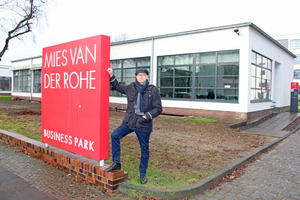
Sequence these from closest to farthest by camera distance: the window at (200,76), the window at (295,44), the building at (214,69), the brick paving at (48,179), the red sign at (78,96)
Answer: the brick paving at (48,179)
the red sign at (78,96)
the building at (214,69)
the window at (200,76)
the window at (295,44)

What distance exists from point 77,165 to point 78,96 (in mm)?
1299

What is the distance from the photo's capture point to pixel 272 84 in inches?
650

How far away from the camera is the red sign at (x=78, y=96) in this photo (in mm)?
4020

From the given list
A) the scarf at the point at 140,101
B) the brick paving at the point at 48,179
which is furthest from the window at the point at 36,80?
the scarf at the point at 140,101

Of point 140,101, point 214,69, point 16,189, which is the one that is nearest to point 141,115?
point 140,101

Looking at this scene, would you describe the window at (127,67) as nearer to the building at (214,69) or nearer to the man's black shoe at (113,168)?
the building at (214,69)

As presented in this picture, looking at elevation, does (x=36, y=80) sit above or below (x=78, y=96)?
above

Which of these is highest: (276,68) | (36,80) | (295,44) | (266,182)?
(295,44)

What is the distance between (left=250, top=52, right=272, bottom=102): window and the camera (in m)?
13.4

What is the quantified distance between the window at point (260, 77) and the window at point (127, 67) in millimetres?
7068

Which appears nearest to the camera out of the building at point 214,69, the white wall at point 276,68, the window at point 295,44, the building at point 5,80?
the building at point 214,69

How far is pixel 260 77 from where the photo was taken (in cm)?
1449

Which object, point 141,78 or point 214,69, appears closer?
point 141,78

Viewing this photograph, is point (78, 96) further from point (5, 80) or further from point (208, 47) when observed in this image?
point (5, 80)
